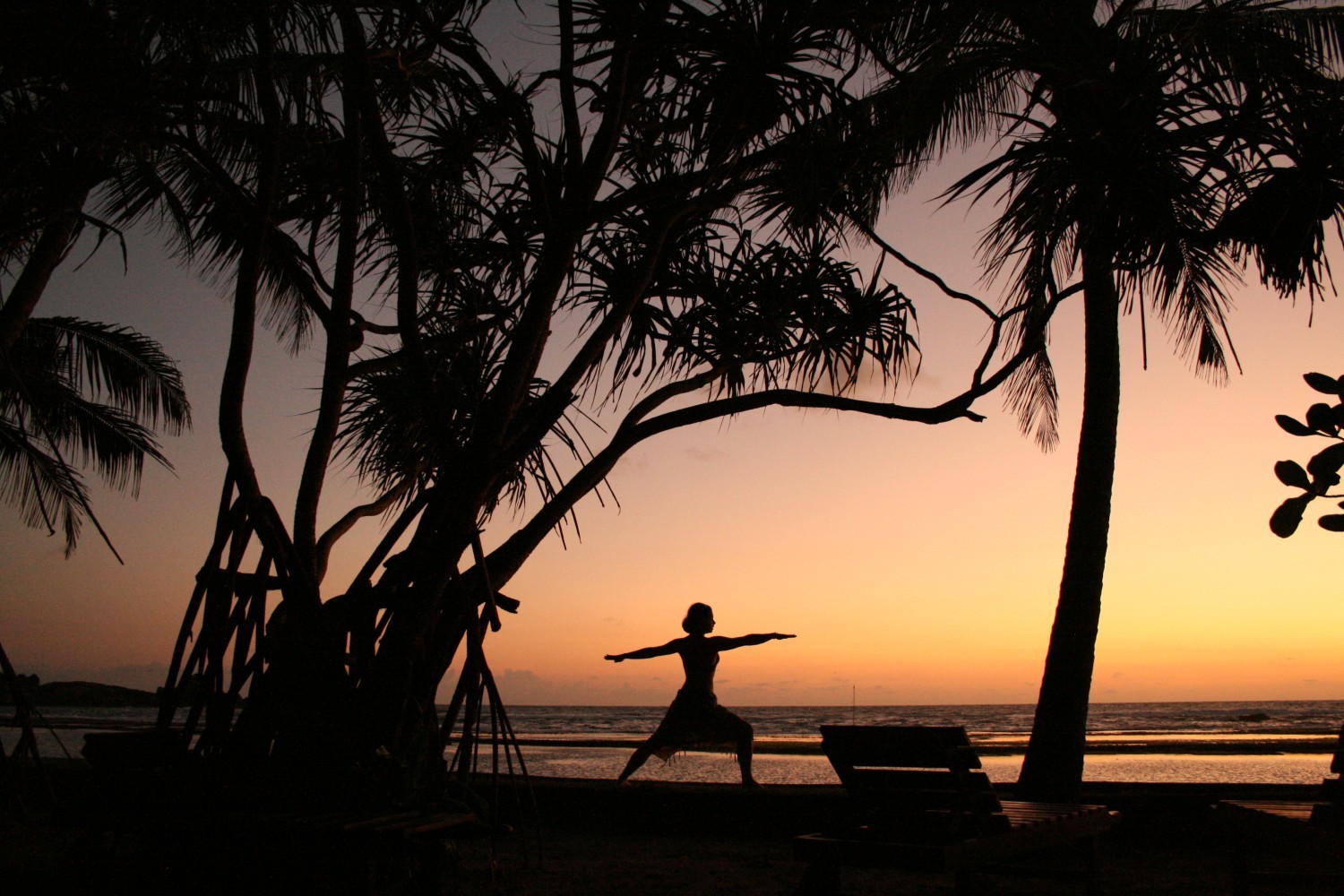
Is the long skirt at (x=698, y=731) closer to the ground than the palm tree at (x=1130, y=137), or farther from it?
closer to the ground

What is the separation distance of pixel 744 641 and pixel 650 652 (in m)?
0.62

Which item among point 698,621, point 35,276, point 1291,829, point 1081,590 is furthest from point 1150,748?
point 35,276

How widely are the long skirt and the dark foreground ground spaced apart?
0.23m

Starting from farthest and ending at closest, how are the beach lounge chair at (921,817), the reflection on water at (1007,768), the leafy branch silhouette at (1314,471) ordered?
1. the reflection on water at (1007,768)
2. the beach lounge chair at (921,817)
3. the leafy branch silhouette at (1314,471)

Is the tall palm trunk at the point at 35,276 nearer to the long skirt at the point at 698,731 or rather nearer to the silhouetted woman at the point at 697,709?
the silhouetted woman at the point at 697,709

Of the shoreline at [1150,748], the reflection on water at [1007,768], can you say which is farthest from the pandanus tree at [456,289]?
the shoreline at [1150,748]

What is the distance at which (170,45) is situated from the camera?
3.69 meters

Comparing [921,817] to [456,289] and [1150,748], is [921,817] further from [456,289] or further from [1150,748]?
[1150,748]

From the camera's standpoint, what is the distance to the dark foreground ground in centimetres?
276

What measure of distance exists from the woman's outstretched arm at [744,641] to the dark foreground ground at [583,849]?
78 cm

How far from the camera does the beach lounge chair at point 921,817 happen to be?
2947 mm

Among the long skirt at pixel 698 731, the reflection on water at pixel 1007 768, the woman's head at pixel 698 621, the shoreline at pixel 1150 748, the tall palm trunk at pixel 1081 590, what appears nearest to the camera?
the tall palm trunk at pixel 1081 590

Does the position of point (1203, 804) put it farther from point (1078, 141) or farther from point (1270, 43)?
point (1270, 43)

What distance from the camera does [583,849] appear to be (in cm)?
474
